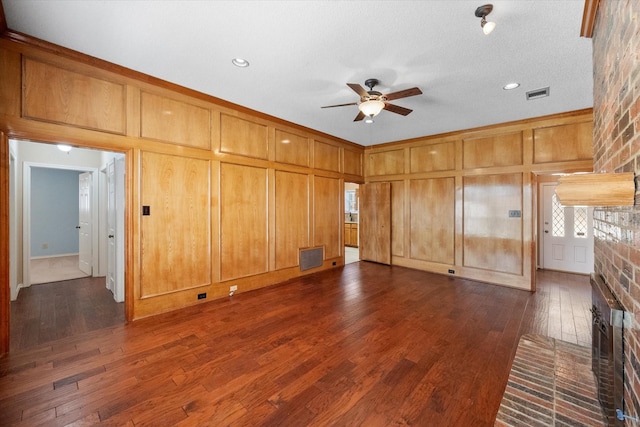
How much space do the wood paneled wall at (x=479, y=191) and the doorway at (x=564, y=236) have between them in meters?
1.65

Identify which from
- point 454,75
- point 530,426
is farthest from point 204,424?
point 454,75

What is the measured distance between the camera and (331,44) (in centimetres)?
249

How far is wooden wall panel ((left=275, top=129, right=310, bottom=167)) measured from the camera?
475 centimetres

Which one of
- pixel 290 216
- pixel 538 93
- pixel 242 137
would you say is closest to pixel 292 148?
pixel 242 137

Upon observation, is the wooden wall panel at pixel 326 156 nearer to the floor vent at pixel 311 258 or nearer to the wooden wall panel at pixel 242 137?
the wooden wall panel at pixel 242 137

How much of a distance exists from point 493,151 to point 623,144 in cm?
397

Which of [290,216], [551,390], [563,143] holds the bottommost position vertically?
[551,390]

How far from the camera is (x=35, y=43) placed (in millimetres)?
2484

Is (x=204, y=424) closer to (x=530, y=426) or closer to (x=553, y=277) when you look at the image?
(x=530, y=426)

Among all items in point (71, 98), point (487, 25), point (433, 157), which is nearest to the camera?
point (487, 25)

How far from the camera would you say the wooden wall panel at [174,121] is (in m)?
3.23

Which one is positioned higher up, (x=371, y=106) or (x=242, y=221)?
(x=371, y=106)

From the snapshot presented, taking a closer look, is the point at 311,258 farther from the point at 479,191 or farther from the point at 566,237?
the point at 566,237

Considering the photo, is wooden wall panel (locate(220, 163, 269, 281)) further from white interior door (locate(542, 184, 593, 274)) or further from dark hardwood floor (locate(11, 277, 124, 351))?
white interior door (locate(542, 184, 593, 274))
